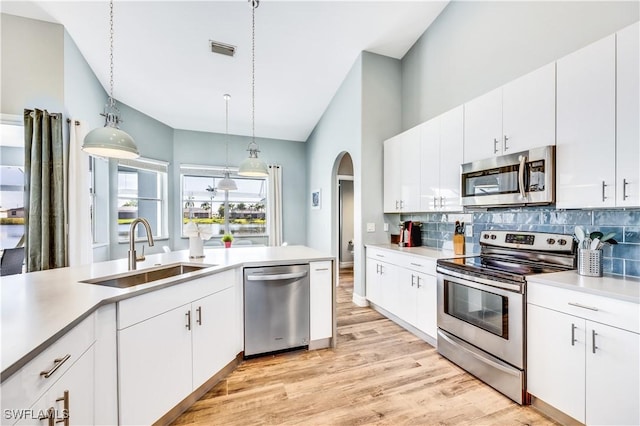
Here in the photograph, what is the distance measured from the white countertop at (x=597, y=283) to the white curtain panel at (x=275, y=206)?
16.6 ft

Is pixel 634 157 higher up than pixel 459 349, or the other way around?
pixel 634 157

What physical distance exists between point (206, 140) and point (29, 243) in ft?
12.4

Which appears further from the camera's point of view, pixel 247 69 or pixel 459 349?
pixel 247 69

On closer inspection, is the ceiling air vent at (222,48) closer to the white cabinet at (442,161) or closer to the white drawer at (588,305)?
the white cabinet at (442,161)

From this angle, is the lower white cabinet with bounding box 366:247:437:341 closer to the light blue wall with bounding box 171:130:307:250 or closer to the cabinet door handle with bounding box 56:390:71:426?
the cabinet door handle with bounding box 56:390:71:426

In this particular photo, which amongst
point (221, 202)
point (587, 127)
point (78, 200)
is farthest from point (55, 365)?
point (221, 202)

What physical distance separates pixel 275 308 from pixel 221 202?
4416 mm

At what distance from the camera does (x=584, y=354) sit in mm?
1597

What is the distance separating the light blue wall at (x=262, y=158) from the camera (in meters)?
5.92

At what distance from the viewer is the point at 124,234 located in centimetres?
487

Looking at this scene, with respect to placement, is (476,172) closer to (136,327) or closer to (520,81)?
(520,81)

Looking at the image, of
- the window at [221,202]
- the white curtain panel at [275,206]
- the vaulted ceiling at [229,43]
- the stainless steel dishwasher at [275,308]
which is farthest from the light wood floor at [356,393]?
the window at [221,202]

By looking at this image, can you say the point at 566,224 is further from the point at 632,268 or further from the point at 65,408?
the point at 65,408

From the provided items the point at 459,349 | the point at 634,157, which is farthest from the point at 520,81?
the point at 459,349
